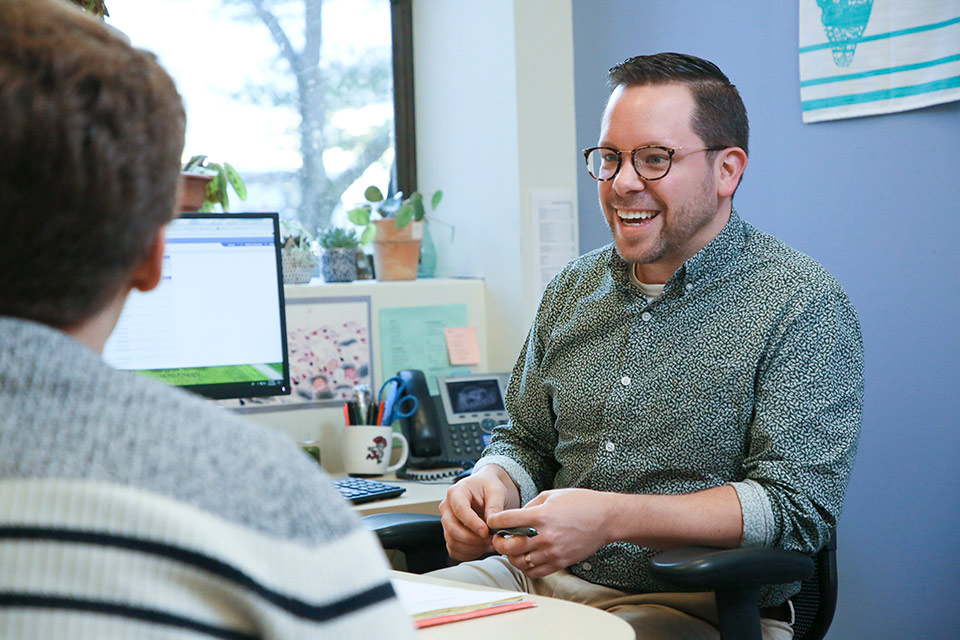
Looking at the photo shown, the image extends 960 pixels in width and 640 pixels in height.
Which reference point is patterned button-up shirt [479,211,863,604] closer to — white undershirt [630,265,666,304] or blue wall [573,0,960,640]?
white undershirt [630,265,666,304]

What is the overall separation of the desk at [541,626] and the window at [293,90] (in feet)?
6.08

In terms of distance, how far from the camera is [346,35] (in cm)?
294

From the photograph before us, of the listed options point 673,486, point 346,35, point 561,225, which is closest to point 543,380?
point 673,486

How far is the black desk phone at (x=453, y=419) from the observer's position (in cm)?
232

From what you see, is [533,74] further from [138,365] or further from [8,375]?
[8,375]

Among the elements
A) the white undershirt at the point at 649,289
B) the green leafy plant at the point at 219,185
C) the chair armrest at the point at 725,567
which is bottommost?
the chair armrest at the point at 725,567

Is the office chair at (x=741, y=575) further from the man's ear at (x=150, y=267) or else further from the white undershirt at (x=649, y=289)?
the man's ear at (x=150, y=267)

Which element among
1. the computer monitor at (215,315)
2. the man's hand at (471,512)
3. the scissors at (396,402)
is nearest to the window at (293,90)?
the computer monitor at (215,315)

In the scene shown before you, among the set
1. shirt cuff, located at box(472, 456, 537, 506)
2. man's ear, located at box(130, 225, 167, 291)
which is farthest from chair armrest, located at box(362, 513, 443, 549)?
man's ear, located at box(130, 225, 167, 291)

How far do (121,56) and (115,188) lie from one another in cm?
8

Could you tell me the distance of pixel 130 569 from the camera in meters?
0.54

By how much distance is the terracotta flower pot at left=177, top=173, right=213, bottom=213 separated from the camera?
7.50ft

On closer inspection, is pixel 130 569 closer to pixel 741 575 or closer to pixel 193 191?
pixel 741 575

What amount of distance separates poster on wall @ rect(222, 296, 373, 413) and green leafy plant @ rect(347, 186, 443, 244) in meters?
0.26
